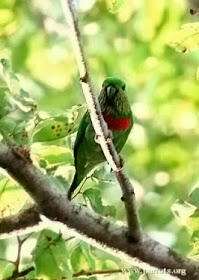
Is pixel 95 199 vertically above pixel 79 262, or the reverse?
pixel 95 199

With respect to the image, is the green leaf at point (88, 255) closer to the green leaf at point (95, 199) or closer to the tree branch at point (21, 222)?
the green leaf at point (95, 199)

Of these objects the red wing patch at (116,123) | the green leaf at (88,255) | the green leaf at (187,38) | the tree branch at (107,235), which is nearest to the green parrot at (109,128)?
the red wing patch at (116,123)

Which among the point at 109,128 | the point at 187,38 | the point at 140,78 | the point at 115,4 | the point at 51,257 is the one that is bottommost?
the point at 140,78

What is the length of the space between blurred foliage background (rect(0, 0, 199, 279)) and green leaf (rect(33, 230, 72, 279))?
0.57 metres

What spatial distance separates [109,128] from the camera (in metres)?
1.92

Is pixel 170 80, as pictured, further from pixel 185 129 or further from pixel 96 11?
pixel 96 11

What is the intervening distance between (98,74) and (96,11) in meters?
0.27

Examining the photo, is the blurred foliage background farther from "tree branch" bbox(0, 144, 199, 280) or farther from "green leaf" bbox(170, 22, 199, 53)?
"green leaf" bbox(170, 22, 199, 53)

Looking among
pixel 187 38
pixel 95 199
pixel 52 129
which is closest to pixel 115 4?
pixel 187 38

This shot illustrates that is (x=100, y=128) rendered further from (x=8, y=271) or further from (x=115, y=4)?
(x=8, y=271)

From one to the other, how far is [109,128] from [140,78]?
909 millimetres

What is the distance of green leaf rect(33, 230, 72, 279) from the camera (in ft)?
5.23

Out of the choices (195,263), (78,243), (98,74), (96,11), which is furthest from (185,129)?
(195,263)

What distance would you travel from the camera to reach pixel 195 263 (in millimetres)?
1489
